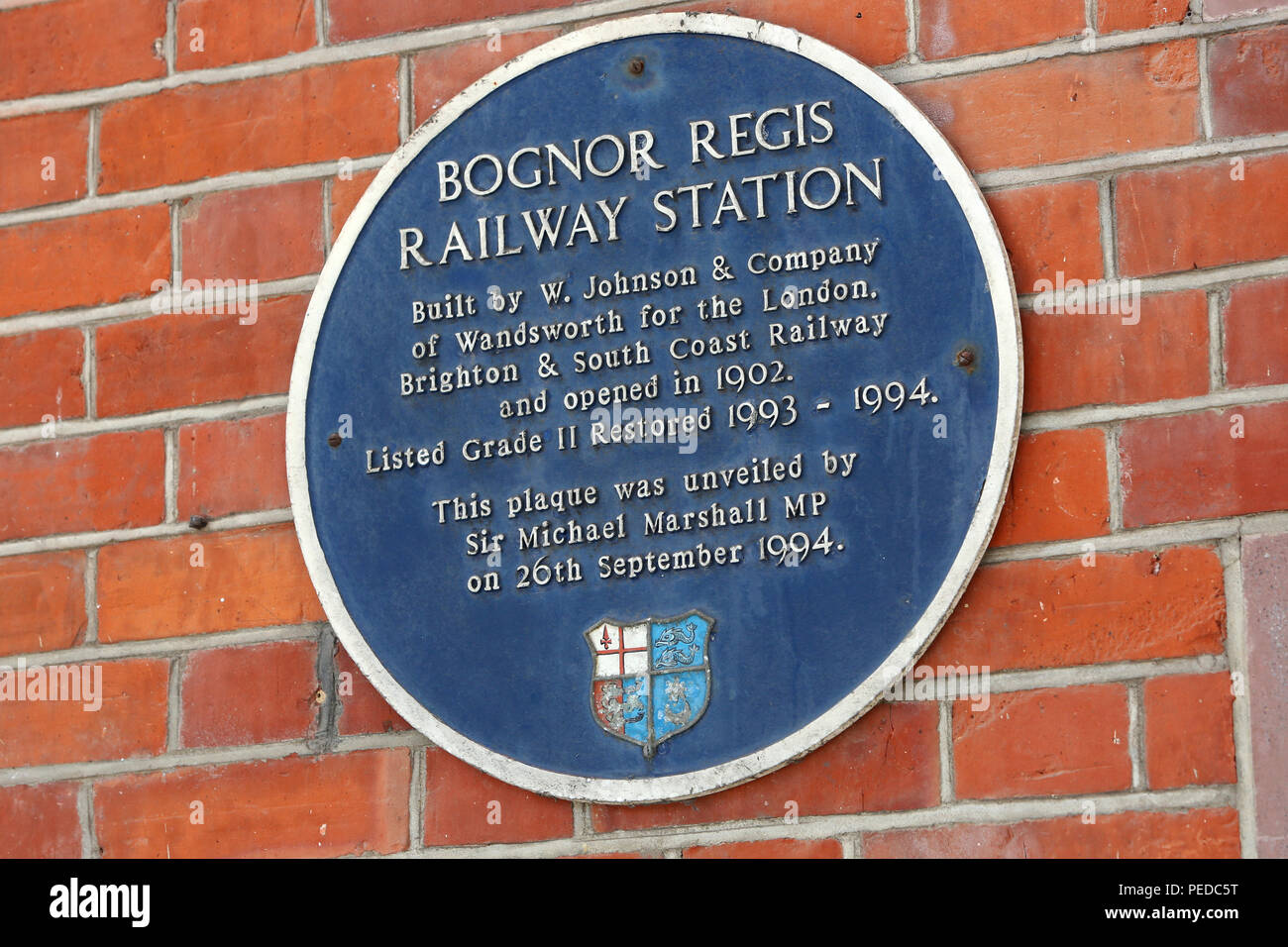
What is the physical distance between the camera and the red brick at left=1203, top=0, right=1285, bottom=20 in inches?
90.0

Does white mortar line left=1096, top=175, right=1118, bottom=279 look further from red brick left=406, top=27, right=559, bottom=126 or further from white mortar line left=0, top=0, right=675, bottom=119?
red brick left=406, top=27, right=559, bottom=126

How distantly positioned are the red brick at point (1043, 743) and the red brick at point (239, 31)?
140 cm

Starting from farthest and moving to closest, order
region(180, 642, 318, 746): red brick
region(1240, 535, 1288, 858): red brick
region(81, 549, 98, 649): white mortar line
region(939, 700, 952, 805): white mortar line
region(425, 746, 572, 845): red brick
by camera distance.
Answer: region(81, 549, 98, 649): white mortar line
region(180, 642, 318, 746): red brick
region(425, 746, 572, 845): red brick
region(939, 700, 952, 805): white mortar line
region(1240, 535, 1288, 858): red brick

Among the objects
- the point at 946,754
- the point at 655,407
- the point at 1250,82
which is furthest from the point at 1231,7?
the point at 946,754

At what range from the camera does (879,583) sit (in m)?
2.26

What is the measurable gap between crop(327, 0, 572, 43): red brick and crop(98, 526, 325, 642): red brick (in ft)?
2.48

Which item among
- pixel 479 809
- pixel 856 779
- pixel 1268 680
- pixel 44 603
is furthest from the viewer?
pixel 44 603

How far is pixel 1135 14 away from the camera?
233cm

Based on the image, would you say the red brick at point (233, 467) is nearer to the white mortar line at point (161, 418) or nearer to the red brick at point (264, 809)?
the white mortar line at point (161, 418)

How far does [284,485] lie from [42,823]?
601 millimetres

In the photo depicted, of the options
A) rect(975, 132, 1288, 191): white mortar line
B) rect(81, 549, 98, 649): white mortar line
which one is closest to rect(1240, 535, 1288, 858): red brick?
rect(975, 132, 1288, 191): white mortar line

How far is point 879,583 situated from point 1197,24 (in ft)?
2.77

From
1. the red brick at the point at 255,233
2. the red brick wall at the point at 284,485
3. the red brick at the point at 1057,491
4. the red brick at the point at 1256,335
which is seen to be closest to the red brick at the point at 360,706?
the red brick wall at the point at 284,485

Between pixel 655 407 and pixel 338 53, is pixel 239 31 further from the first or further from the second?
pixel 655 407
